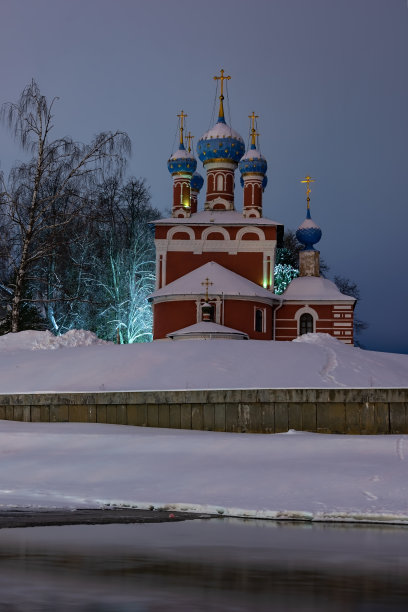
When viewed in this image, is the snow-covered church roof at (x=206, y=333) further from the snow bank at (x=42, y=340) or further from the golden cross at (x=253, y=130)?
the golden cross at (x=253, y=130)

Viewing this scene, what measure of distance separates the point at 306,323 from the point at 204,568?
3551cm

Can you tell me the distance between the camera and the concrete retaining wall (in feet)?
48.6

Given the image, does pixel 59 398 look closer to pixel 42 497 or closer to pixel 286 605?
pixel 42 497

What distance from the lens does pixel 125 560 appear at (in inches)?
269

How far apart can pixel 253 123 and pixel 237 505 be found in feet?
126

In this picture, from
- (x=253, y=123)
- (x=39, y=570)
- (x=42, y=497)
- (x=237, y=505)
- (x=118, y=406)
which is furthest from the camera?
(x=253, y=123)

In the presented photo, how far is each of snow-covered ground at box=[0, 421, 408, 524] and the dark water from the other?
968 millimetres

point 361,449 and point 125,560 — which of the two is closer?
point 125,560

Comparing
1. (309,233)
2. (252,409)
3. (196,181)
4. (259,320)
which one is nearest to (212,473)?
(252,409)

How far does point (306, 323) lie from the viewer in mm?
41781

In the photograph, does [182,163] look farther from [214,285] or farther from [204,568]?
[204,568]

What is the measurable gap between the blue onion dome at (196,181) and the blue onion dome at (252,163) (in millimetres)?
5168

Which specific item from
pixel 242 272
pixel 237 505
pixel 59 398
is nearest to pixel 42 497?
pixel 237 505

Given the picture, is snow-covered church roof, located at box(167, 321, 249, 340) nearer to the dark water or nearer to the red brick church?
the red brick church
